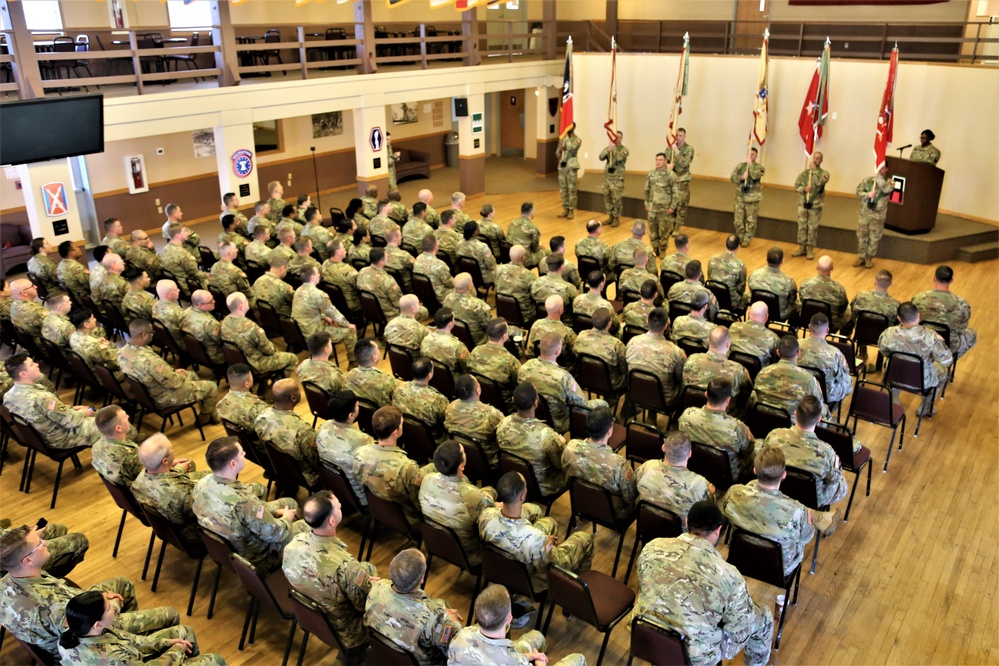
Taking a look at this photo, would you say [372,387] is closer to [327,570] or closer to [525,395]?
[525,395]

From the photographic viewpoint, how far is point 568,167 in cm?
1468

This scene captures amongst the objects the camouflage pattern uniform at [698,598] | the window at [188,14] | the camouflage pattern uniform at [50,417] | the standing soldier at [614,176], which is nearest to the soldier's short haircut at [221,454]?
the camouflage pattern uniform at [50,417]

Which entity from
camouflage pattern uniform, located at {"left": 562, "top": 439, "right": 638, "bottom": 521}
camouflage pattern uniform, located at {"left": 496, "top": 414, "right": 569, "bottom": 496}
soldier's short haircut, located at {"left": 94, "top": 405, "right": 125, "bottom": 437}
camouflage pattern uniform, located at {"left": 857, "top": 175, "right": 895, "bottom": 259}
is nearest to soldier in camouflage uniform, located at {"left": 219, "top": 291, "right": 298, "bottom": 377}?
soldier's short haircut, located at {"left": 94, "top": 405, "right": 125, "bottom": 437}

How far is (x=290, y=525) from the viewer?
481 cm

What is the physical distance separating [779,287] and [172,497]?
6.32m

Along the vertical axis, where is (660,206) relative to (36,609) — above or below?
above

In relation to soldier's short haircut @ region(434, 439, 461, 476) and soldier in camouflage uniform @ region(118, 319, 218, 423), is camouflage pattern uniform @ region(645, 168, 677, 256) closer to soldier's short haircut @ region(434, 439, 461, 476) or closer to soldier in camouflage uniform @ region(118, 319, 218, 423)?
soldier in camouflage uniform @ region(118, 319, 218, 423)

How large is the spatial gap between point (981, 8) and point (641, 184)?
6.74 metres

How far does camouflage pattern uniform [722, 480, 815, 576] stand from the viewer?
14.5 feet

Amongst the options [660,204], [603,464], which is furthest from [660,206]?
[603,464]

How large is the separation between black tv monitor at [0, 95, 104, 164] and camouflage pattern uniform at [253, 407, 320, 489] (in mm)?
6121

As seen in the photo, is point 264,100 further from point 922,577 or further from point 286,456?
point 922,577

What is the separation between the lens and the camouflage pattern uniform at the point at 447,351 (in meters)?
6.74

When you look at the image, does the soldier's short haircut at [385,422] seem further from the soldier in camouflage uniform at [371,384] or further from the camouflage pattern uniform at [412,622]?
the camouflage pattern uniform at [412,622]
